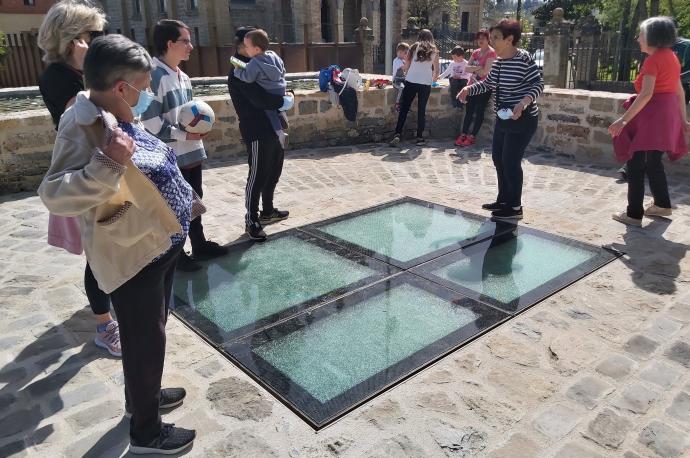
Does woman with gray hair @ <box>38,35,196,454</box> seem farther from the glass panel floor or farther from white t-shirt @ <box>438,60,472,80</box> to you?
white t-shirt @ <box>438,60,472,80</box>

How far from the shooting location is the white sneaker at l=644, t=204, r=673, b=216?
5062mm

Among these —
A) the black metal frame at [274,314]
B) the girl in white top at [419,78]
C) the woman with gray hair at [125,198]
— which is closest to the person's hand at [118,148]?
the woman with gray hair at [125,198]

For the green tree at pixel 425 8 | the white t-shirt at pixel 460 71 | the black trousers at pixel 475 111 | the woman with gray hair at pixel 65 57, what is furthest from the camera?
the green tree at pixel 425 8

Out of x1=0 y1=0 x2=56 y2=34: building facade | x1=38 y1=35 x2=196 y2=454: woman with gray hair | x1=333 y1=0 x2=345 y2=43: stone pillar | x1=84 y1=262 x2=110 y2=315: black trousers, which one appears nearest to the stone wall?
x1=84 y1=262 x2=110 y2=315: black trousers

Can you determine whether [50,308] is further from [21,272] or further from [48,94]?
[48,94]

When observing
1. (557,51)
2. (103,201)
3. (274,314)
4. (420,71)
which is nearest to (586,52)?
(557,51)

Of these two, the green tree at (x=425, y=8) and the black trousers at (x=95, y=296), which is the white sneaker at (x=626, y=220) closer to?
the black trousers at (x=95, y=296)

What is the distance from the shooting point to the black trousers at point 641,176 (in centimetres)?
484

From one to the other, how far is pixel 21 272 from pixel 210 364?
6.84ft

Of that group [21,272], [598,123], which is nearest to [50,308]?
[21,272]

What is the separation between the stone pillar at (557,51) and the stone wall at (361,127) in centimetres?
654

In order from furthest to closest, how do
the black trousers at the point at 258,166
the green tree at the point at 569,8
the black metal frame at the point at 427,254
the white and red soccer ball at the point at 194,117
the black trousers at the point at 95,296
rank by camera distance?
1. the green tree at the point at 569,8
2. the black trousers at the point at 258,166
3. the black metal frame at the point at 427,254
4. the white and red soccer ball at the point at 194,117
5. the black trousers at the point at 95,296

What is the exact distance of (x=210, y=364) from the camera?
299 centimetres

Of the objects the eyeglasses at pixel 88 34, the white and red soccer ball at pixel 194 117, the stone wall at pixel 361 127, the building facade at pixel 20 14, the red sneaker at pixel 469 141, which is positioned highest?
the building facade at pixel 20 14
